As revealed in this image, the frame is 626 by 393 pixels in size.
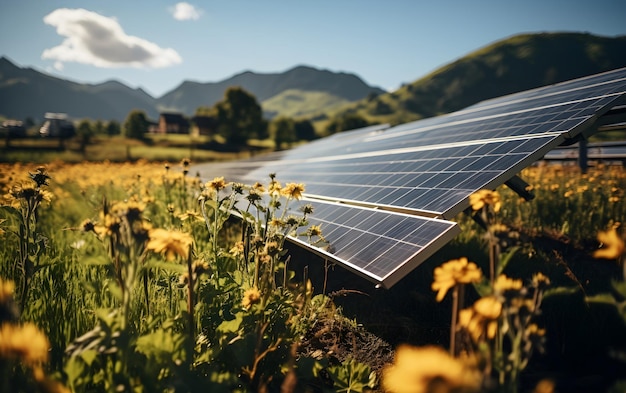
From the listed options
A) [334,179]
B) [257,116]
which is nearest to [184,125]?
[257,116]

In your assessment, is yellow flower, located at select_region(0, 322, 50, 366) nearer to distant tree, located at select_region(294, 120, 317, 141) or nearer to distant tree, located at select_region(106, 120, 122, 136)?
distant tree, located at select_region(294, 120, 317, 141)

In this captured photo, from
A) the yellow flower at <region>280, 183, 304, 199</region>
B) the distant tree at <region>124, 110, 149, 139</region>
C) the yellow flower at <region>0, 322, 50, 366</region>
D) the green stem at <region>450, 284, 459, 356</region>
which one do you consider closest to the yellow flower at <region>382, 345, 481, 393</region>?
the green stem at <region>450, 284, 459, 356</region>

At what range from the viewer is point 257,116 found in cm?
6500

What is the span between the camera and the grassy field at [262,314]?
4.38ft

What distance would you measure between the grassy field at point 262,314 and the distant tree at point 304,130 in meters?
83.9

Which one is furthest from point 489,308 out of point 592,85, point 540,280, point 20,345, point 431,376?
point 592,85

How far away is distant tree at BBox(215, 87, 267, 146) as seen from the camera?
6369 cm

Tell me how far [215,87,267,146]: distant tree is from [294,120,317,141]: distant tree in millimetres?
22822

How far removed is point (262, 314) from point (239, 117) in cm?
6600

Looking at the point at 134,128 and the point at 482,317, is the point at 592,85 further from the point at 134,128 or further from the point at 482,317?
the point at 134,128

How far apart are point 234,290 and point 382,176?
10.5ft

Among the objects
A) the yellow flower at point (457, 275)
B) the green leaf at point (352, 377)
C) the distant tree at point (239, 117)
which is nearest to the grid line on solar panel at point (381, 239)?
the green leaf at point (352, 377)

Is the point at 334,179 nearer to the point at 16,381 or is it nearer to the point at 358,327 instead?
the point at 358,327

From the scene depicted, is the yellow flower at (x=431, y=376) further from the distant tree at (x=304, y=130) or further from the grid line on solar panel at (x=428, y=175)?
the distant tree at (x=304, y=130)
